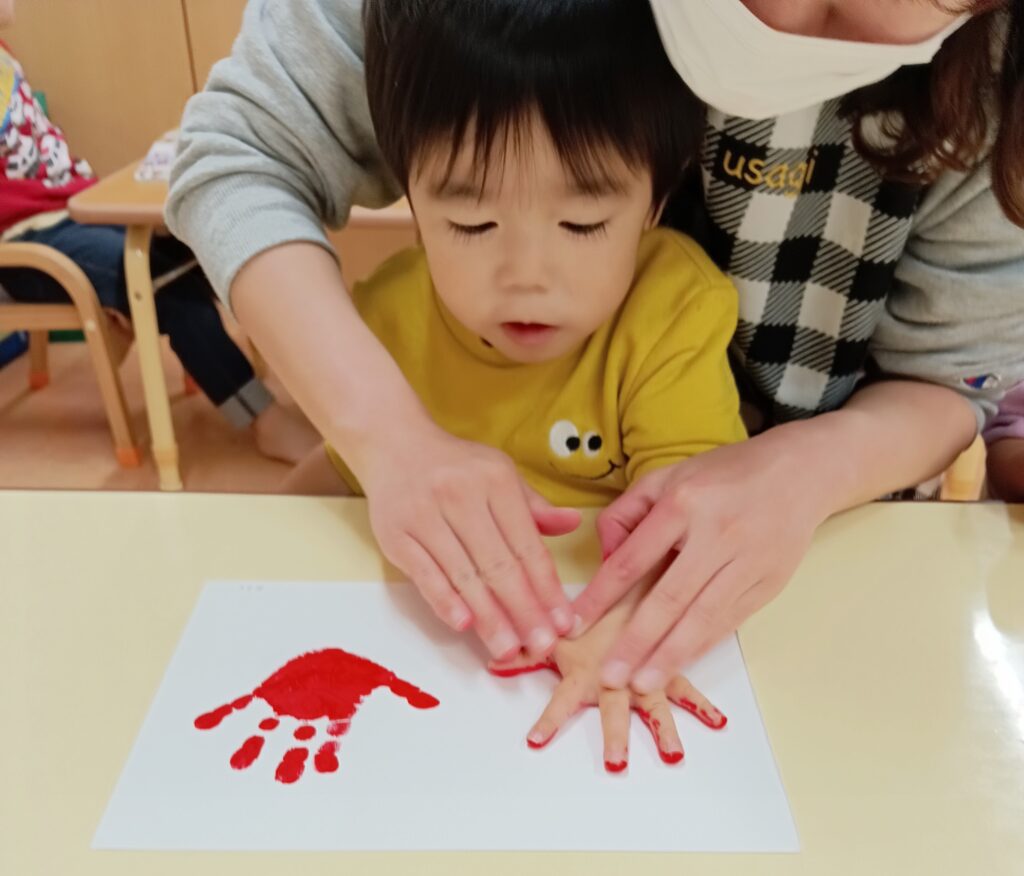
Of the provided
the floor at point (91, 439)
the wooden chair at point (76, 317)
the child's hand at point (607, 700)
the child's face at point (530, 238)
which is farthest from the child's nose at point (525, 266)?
the wooden chair at point (76, 317)

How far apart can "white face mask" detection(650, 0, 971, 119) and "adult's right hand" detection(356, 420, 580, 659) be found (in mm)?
252

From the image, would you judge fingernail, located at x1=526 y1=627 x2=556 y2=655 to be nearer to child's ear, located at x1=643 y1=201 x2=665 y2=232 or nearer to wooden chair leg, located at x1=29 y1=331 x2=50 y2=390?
child's ear, located at x1=643 y1=201 x2=665 y2=232

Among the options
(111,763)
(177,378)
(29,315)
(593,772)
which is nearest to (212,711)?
(111,763)

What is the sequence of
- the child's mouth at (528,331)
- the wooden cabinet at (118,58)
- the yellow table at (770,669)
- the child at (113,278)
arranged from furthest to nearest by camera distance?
1. the wooden cabinet at (118,58)
2. the child at (113,278)
3. the child's mouth at (528,331)
4. the yellow table at (770,669)

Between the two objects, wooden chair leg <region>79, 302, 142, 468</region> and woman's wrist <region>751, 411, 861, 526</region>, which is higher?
woman's wrist <region>751, 411, 861, 526</region>

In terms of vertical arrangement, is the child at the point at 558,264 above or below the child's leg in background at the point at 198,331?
above

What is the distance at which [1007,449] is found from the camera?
76 centimetres

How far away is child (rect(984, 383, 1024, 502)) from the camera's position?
28.7 inches

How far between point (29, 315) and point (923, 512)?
1.73 m

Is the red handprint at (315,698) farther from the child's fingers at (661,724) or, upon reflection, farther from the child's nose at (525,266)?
the child's nose at (525,266)

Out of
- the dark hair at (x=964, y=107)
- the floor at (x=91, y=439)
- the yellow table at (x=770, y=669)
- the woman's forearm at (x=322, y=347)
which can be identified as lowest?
the floor at (x=91, y=439)

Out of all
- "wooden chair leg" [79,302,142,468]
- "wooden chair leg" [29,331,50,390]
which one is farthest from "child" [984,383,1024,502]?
"wooden chair leg" [29,331,50,390]

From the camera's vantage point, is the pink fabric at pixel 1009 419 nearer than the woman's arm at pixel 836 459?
No

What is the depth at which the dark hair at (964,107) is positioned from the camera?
54 centimetres
